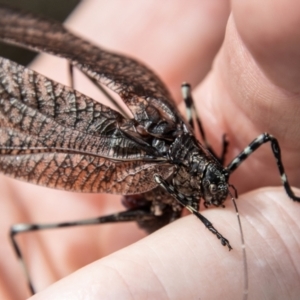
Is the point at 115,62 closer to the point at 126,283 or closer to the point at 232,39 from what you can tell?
the point at 232,39

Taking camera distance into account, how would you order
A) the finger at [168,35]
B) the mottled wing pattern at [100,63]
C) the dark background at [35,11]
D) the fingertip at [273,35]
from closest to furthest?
the fingertip at [273,35] < the mottled wing pattern at [100,63] < the finger at [168,35] < the dark background at [35,11]

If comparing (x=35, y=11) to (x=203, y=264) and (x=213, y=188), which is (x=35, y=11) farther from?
(x=203, y=264)

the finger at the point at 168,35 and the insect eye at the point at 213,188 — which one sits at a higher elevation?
the finger at the point at 168,35

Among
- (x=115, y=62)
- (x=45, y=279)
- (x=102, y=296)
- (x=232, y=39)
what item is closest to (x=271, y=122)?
(x=232, y=39)

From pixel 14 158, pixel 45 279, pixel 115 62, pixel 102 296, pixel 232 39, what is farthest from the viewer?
pixel 45 279

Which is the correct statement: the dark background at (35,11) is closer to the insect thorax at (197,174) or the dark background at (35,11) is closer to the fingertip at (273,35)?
the insect thorax at (197,174)

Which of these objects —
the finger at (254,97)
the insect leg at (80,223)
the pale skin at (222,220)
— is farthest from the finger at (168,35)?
the insect leg at (80,223)

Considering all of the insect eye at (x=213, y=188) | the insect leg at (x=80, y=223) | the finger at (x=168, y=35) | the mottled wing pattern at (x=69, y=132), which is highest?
the finger at (x=168, y=35)
